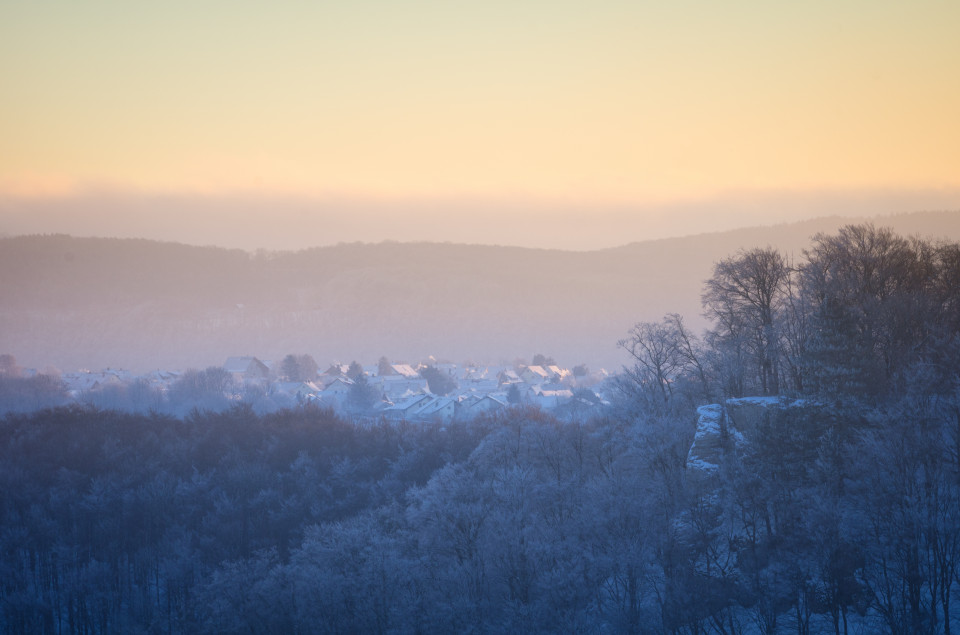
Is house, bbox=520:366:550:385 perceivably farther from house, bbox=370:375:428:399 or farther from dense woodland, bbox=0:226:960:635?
dense woodland, bbox=0:226:960:635

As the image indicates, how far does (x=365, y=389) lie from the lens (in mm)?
109062

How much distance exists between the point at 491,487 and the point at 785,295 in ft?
66.9

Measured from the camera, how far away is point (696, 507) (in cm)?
3400

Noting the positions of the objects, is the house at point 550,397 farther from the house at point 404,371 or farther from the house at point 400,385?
the house at point 404,371

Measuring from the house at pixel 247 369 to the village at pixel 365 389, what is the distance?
20cm

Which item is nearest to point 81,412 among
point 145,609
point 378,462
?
point 378,462

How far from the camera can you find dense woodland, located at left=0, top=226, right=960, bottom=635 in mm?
27453

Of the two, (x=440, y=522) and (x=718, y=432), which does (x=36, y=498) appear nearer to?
(x=440, y=522)

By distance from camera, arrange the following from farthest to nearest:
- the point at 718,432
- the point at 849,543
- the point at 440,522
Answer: the point at 440,522, the point at 718,432, the point at 849,543

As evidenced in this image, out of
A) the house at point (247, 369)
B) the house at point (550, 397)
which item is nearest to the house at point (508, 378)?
the house at point (550, 397)

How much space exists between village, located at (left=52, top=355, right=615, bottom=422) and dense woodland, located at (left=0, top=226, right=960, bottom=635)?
32.9 meters

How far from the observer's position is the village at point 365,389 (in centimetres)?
9894

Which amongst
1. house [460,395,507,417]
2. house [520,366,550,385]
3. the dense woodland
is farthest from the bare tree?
house [520,366,550,385]

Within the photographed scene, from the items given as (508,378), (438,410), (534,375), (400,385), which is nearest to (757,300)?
(438,410)
